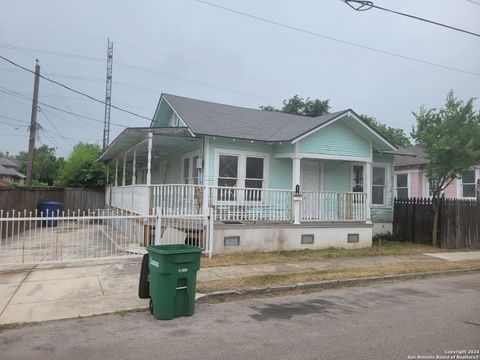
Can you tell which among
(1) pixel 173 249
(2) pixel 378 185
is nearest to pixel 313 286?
(1) pixel 173 249

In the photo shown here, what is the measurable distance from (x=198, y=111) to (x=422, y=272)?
9.48 meters

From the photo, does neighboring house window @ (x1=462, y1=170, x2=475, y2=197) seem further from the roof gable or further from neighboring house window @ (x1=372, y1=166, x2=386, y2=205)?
the roof gable

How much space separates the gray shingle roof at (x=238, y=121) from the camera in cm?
1374

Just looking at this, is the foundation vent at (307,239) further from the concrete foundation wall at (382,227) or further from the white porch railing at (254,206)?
the concrete foundation wall at (382,227)

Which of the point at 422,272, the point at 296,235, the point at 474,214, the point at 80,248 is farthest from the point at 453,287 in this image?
the point at 80,248

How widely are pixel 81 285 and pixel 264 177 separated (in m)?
8.13

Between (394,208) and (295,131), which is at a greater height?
(295,131)

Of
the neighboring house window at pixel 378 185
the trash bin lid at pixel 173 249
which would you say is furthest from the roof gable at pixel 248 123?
the trash bin lid at pixel 173 249

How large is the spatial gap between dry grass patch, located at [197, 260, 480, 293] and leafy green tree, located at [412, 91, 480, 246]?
Result: 3.97 m

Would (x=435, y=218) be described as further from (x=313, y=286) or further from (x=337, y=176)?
(x=313, y=286)

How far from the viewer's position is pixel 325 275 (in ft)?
31.1

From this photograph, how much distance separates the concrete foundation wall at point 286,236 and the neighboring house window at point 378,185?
3.53m

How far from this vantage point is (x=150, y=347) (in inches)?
199

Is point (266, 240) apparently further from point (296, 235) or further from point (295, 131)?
point (295, 131)
